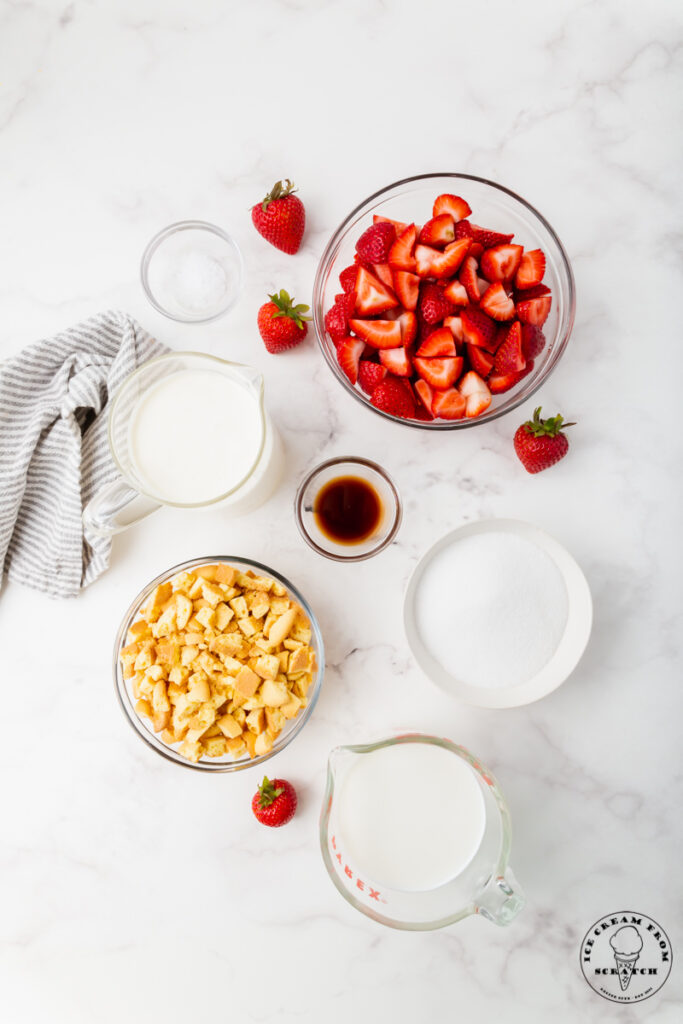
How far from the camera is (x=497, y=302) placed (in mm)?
1161

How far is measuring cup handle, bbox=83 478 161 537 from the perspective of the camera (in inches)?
47.5

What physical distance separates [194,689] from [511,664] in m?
0.51

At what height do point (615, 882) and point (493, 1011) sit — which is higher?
point (615, 882)

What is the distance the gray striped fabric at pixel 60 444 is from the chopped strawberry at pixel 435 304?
47 cm

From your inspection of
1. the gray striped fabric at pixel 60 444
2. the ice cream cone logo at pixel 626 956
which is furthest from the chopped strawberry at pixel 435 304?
the ice cream cone logo at pixel 626 956

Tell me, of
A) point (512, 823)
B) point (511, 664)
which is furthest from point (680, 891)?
point (511, 664)

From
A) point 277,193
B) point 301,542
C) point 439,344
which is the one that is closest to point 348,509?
point 301,542

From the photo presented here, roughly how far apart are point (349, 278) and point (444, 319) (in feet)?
0.56

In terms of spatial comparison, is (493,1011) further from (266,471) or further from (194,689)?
(266,471)

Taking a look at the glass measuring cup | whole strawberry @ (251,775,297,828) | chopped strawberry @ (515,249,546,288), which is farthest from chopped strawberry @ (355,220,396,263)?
whole strawberry @ (251,775,297,828)

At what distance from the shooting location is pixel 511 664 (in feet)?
3.99

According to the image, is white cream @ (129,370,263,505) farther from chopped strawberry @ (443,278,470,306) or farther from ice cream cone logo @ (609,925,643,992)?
ice cream cone logo @ (609,925,643,992)

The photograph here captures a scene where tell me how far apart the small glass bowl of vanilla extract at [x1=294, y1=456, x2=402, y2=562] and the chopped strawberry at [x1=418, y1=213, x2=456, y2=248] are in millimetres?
369

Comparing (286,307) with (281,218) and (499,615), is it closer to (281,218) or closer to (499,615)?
(281,218)
